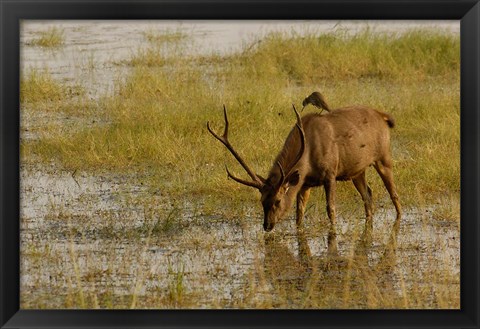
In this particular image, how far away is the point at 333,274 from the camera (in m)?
11.2

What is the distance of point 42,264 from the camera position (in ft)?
37.4

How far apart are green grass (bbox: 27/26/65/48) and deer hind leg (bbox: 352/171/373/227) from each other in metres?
7.99

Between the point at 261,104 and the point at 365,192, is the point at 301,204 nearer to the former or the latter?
the point at 365,192

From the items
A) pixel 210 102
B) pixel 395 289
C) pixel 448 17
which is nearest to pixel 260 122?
pixel 210 102

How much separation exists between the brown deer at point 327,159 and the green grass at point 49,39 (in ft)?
26.2

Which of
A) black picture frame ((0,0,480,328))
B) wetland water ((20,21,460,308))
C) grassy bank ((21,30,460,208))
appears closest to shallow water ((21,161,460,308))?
wetland water ((20,21,460,308))

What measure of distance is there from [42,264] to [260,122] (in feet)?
17.2

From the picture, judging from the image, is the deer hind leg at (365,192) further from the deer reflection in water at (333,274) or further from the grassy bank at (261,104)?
the grassy bank at (261,104)

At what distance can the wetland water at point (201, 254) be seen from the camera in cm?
1058

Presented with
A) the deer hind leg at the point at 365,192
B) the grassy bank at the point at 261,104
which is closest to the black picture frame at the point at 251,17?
the deer hind leg at the point at 365,192

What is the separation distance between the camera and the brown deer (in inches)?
468

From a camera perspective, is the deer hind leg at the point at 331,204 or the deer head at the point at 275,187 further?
the deer hind leg at the point at 331,204

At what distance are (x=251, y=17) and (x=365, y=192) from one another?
4.01 m

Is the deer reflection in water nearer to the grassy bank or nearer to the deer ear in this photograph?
the deer ear
